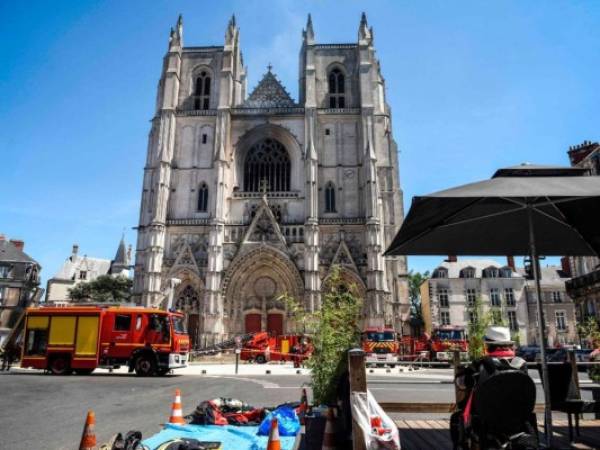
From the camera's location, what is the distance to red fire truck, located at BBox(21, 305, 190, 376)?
16.1m

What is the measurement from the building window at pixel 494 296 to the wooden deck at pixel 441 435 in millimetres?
37594

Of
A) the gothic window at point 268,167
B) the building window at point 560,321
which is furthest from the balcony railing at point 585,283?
the gothic window at point 268,167

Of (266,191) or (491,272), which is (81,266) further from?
(491,272)

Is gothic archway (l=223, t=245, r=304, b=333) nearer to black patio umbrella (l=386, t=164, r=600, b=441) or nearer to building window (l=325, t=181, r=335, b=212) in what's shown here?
building window (l=325, t=181, r=335, b=212)

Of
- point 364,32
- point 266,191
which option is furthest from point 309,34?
point 266,191

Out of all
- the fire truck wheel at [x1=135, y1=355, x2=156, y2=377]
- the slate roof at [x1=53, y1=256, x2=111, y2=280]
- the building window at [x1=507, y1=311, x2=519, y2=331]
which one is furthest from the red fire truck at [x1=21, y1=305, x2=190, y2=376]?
the slate roof at [x1=53, y1=256, x2=111, y2=280]

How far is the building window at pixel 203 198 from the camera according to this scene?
3344 centimetres

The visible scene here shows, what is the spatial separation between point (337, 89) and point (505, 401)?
35.7m

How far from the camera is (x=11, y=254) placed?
4234 centimetres

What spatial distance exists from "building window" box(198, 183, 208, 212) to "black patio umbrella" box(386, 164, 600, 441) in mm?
28748

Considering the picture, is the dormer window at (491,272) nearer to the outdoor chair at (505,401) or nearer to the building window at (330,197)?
the building window at (330,197)

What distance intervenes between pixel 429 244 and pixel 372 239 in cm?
2447

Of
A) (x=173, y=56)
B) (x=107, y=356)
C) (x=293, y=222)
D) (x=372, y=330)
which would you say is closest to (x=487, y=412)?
(x=107, y=356)

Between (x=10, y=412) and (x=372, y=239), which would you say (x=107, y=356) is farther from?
(x=372, y=239)
